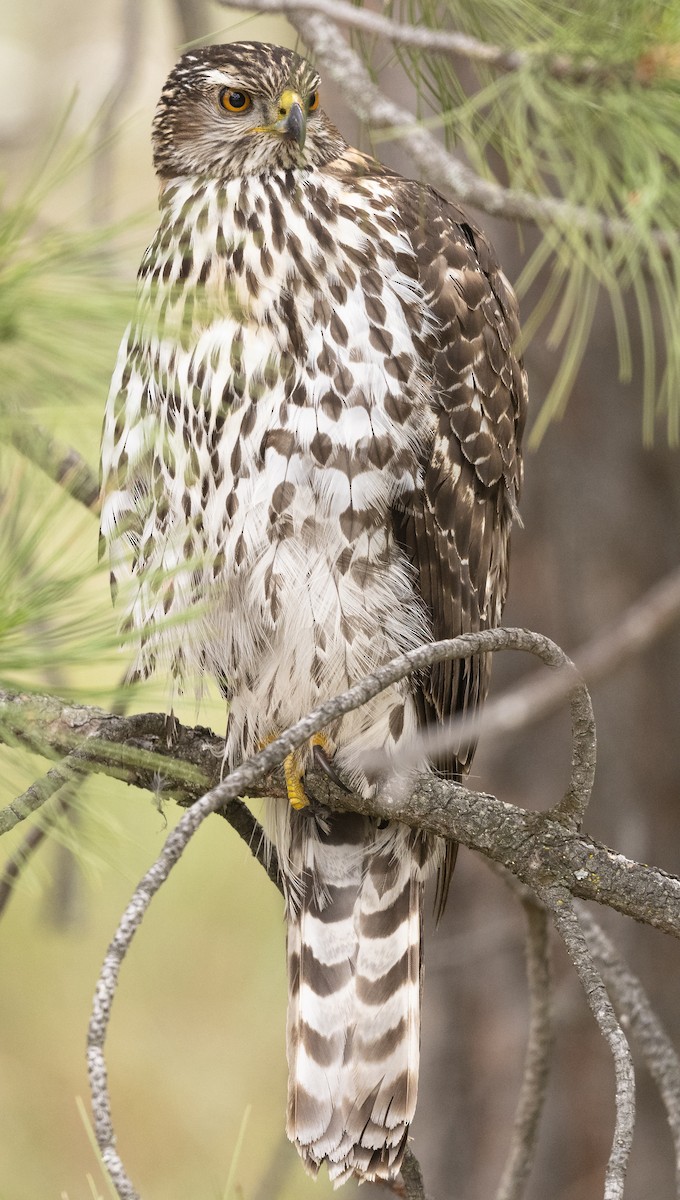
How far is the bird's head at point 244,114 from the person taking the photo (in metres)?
2.75

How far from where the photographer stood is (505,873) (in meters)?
2.70

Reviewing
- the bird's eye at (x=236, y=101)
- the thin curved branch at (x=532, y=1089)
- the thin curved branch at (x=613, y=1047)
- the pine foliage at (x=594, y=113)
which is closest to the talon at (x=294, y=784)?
the thin curved branch at (x=532, y=1089)

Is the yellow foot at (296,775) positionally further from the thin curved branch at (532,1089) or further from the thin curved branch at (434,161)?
the thin curved branch at (434,161)

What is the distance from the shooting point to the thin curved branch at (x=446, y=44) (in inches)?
70.3

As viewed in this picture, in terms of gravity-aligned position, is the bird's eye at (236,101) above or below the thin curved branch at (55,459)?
above

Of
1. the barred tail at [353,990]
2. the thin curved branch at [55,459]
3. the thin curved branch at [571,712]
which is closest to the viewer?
the thin curved branch at [55,459]

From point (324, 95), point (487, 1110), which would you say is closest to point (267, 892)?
point (487, 1110)

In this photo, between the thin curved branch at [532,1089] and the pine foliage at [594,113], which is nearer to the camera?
the pine foliage at [594,113]

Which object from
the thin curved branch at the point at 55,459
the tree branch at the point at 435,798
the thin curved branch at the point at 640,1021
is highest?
the thin curved branch at the point at 55,459

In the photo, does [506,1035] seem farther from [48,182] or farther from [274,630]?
[48,182]

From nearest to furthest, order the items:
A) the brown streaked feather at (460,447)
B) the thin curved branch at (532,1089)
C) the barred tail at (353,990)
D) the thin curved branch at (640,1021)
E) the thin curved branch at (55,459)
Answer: the thin curved branch at (55,459), the thin curved branch at (640,1021), the thin curved branch at (532,1089), the brown streaked feather at (460,447), the barred tail at (353,990)

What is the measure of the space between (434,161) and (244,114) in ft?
3.84

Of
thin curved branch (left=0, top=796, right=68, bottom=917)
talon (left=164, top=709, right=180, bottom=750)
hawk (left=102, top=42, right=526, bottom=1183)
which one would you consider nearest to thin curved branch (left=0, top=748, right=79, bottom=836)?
thin curved branch (left=0, top=796, right=68, bottom=917)

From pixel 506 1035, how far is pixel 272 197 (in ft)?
7.93
